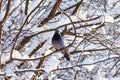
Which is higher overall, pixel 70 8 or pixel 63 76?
pixel 70 8

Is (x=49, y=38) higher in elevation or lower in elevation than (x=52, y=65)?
higher

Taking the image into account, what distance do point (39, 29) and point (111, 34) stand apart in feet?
5.94

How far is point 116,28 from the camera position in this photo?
507 cm

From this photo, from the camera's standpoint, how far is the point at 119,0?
524cm

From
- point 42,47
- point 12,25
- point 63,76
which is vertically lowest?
point 63,76

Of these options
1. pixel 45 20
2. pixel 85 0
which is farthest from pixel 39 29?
pixel 85 0

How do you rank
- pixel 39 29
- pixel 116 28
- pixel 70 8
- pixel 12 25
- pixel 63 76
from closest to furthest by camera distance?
1. pixel 39 29
2. pixel 12 25
3. pixel 70 8
4. pixel 116 28
5. pixel 63 76

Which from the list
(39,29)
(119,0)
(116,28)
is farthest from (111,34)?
(39,29)

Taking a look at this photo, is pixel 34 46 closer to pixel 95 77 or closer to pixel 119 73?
pixel 95 77

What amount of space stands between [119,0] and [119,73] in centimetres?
101

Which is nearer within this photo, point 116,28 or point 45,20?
point 45,20

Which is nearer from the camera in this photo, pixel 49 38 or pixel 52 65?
pixel 52 65

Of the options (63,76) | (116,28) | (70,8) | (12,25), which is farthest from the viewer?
(63,76)

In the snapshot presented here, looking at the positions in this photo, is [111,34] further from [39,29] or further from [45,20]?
[39,29]
